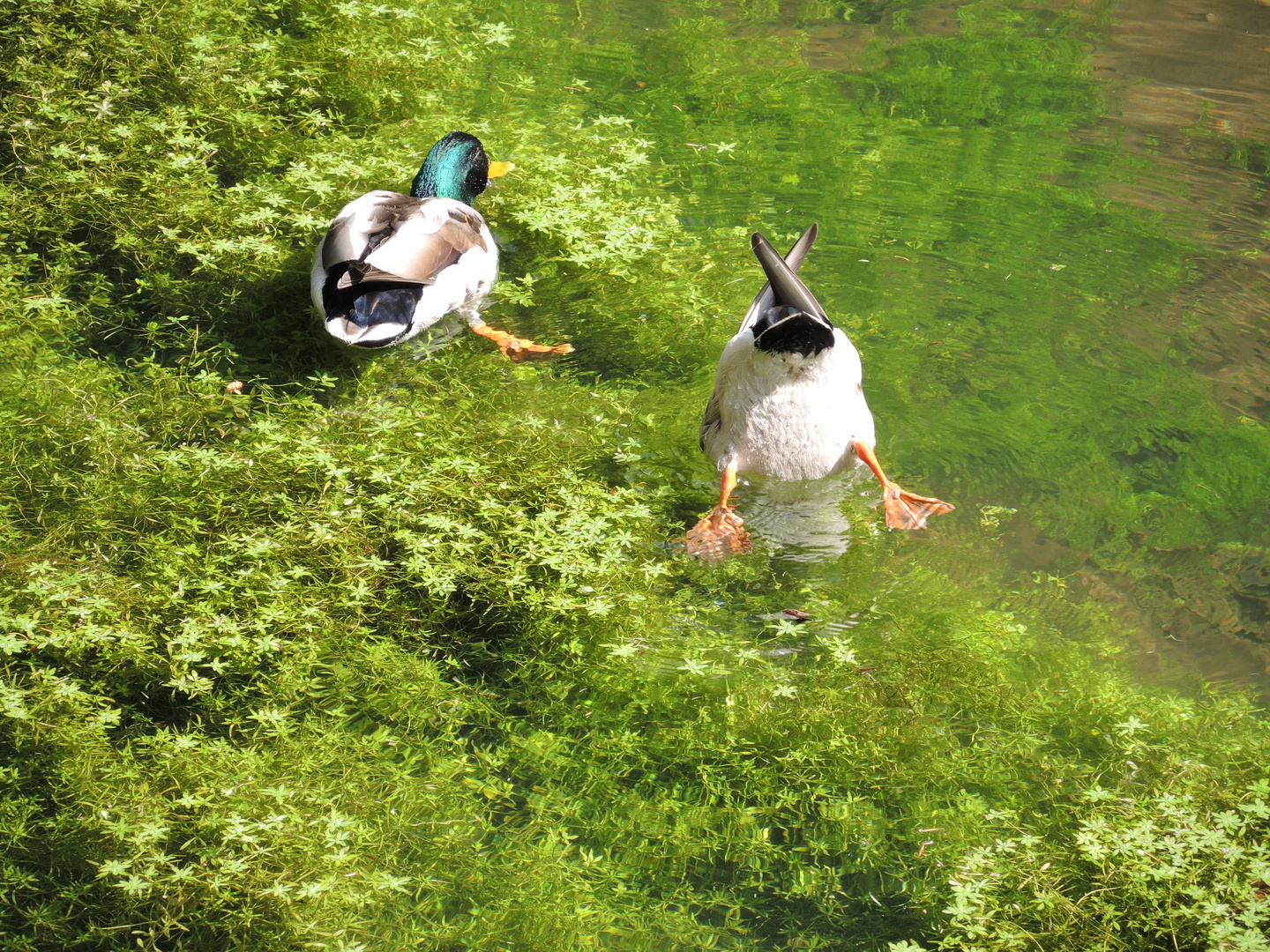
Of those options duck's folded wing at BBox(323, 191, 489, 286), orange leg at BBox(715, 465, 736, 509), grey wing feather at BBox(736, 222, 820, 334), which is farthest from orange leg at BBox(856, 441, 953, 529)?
duck's folded wing at BBox(323, 191, 489, 286)

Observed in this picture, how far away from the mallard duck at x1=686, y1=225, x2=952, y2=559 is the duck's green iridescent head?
2494 millimetres

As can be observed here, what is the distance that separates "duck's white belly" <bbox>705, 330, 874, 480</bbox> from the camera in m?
4.45

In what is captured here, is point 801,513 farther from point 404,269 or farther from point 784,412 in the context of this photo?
point 404,269

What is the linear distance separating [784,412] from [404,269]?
7.04 feet

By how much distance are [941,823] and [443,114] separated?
19.0ft

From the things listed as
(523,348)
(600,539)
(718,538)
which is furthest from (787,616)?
(523,348)

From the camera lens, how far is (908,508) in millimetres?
4645

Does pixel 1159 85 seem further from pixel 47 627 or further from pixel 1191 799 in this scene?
pixel 47 627

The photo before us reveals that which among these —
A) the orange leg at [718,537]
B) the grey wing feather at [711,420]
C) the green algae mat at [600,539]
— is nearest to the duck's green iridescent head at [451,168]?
the green algae mat at [600,539]

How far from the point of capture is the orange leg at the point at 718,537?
175 inches

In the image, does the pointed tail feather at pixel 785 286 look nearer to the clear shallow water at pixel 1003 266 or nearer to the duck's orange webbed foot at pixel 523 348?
the clear shallow water at pixel 1003 266

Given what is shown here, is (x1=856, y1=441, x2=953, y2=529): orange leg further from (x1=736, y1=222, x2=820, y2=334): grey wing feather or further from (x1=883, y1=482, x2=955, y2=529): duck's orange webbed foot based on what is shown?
(x1=736, y1=222, x2=820, y2=334): grey wing feather

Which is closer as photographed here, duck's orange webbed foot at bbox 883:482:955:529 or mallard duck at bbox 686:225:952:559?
mallard duck at bbox 686:225:952:559

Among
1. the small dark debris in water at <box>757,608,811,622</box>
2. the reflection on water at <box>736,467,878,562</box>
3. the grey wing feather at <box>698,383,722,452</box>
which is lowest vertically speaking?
the small dark debris in water at <box>757,608,811,622</box>
